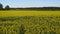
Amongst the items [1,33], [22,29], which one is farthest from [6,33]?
[22,29]

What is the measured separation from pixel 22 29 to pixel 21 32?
17cm

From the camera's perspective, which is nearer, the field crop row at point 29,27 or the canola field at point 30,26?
the field crop row at point 29,27

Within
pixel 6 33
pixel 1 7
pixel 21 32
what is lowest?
pixel 1 7

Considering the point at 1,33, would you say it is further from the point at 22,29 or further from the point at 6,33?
the point at 22,29

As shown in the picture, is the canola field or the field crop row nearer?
the field crop row

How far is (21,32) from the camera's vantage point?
8211 mm

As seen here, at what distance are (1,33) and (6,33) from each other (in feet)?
0.98

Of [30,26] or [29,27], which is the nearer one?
[29,27]

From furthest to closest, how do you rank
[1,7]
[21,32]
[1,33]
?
[1,7]
[1,33]
[21,32]

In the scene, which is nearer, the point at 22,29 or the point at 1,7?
the point at 22,29

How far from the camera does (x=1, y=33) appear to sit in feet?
30.3

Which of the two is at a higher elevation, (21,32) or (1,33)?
(21,32)

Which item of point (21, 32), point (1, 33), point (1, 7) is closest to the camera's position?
point (21, 32)

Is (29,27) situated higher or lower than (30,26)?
higher
